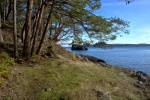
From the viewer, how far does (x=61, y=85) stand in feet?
31.4

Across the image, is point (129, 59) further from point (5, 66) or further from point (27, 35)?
point (5, 66)

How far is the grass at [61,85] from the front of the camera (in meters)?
8.61

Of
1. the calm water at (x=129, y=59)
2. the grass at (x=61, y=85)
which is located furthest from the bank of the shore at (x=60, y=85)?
the calm water at (x=129, y=59)

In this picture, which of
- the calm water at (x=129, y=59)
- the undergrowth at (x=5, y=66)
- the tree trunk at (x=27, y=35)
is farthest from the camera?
the calm water at (x=129, y=59)

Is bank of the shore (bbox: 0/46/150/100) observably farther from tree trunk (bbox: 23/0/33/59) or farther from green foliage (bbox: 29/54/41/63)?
tree trunk (bbox: 23/0/33/59)

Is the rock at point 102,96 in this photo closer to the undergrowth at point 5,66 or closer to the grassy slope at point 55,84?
the grassy slope at point 55,84

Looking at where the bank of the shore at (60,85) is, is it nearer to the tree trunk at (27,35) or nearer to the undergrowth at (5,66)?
the undergrowth at (5,66)

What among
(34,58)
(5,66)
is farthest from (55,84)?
(34,58)

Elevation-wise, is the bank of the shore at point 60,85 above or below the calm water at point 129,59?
above

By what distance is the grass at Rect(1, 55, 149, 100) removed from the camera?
8.61 meters

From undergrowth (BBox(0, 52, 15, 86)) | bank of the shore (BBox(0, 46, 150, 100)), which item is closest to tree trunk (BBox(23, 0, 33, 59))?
bank of the shore (BBox(0, 46, 150, 100))

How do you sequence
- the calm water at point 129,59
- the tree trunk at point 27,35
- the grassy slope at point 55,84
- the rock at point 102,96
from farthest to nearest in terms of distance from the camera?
the calm water at point 129,59 < the tree trunk at point 27,35 < the rock at point 102,96 < the grassy slope at point 55,84

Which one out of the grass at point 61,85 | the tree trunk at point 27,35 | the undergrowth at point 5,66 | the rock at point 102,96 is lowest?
the rock at point 102,96

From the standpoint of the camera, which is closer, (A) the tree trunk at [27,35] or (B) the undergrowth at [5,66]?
(B) the undergrowth at [5,66]
